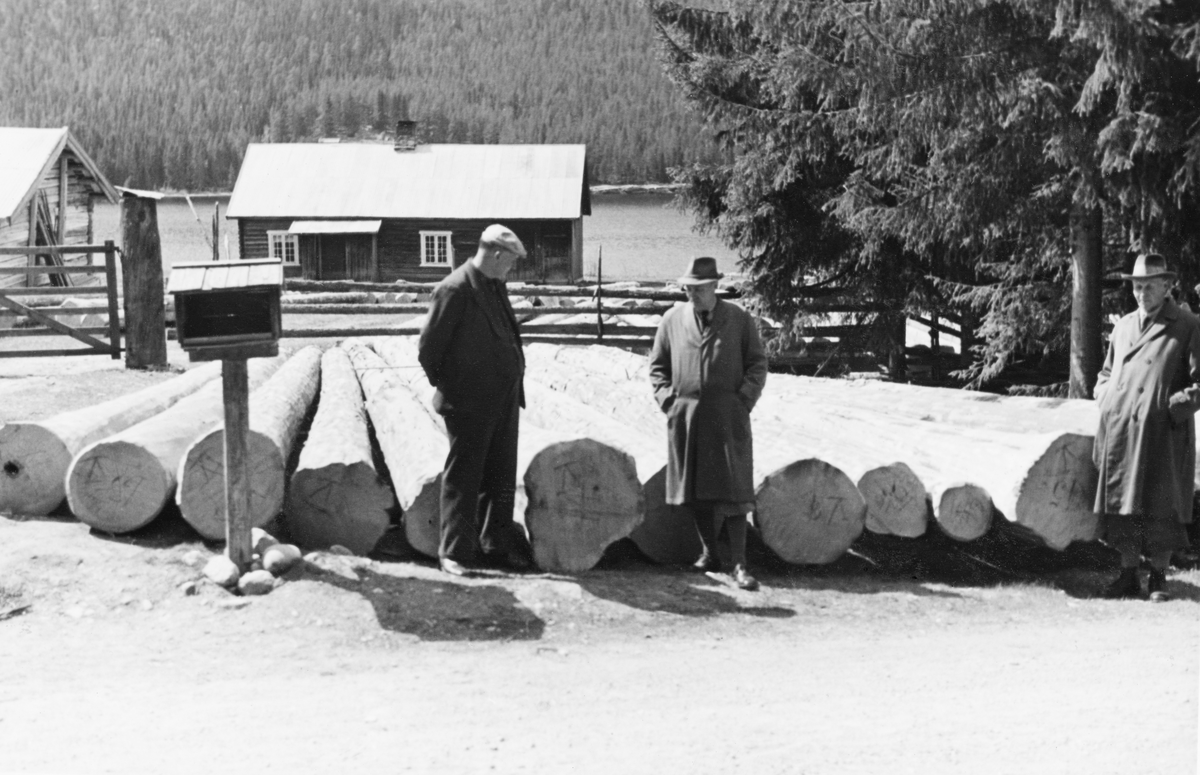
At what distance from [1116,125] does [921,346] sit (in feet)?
29.4

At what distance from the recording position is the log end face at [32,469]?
7.92m

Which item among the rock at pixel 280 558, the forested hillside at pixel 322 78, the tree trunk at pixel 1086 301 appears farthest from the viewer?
the forested hillside at pixel 322 78

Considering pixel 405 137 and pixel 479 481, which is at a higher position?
pixel 405 137

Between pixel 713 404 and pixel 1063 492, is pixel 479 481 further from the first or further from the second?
pixel 1063 492

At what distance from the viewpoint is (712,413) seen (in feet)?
24.4

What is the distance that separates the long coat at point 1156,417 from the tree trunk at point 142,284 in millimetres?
10692

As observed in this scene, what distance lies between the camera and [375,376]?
11375mm

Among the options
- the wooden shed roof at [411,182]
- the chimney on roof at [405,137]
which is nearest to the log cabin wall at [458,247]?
the wooden shed roof at [411,182]

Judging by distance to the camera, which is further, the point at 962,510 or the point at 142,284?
the point at 142,284

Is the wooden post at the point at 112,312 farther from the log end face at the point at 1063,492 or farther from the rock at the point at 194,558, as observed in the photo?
the log end face at the point at 1063,492

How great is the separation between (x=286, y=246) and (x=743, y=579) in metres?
34.0

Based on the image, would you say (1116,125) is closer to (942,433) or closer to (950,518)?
(942,433)

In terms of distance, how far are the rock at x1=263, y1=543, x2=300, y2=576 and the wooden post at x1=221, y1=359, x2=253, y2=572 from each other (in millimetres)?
170

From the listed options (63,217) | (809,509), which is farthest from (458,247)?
(809,509)
